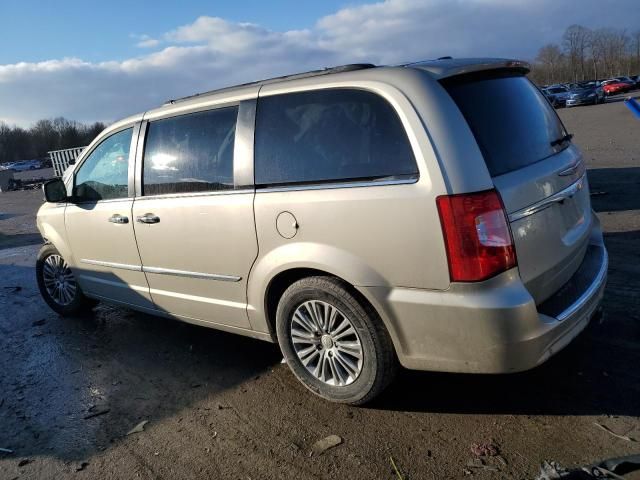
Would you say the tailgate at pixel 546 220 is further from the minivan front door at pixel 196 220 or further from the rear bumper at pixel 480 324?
the minivan front door at pixel 196 220

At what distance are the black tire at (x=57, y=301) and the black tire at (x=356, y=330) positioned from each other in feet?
9.95

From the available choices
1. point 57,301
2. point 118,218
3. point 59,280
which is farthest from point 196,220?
point 57,301

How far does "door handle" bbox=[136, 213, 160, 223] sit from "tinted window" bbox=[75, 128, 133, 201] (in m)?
0.36

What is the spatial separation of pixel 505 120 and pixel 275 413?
225 centimetres

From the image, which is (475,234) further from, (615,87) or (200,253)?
(615,87)

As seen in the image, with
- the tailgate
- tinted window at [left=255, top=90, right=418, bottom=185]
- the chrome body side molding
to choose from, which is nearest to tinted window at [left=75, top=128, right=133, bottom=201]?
the chrome body side molding

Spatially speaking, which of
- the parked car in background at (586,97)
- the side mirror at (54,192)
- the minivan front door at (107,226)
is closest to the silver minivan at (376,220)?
the minivan front door at (107,226)

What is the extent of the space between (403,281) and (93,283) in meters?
3.41

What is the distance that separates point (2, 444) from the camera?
11.2 ft

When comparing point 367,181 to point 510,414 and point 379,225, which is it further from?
point 510,414

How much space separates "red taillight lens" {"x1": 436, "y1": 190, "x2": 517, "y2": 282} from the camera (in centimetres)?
262

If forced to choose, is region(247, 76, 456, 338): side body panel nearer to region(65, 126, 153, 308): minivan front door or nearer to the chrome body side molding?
the chrome body side molding

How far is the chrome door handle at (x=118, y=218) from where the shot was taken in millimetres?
4334

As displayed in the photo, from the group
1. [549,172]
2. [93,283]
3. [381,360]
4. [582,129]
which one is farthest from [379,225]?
[582,129]
